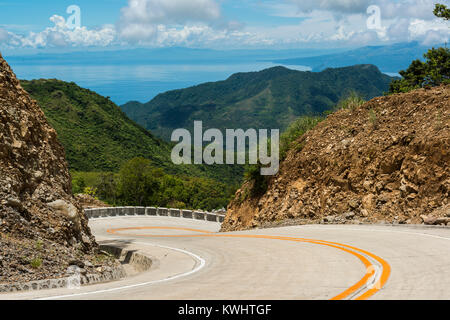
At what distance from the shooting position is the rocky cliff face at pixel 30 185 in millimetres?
13428

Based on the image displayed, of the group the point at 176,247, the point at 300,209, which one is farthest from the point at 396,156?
the point at 176,247

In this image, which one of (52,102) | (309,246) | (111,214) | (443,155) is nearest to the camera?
(309,246)

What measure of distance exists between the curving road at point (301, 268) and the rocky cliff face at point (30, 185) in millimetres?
3036

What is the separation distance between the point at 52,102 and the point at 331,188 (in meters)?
128

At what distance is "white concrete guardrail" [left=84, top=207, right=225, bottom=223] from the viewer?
139ft

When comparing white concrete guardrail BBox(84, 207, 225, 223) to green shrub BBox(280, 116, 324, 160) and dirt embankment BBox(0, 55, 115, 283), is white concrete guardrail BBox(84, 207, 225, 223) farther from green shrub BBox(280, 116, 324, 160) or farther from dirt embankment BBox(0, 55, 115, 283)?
dirt embankment BBox(0, 55, 115, 283)

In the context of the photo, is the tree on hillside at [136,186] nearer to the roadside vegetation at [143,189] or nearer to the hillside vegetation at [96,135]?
the roadside vegetation at [143,189]

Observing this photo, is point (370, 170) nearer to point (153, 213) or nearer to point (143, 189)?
point (153, 213)

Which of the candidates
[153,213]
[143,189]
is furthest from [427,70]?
[143,189]

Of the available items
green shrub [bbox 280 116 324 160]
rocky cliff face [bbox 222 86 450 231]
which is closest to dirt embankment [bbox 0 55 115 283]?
rocky cliff face [bbox 222 86 450 231]

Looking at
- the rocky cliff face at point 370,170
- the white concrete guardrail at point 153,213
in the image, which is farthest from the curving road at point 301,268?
the white concrete guardrail at point 153,213

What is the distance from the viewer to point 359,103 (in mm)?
28891
